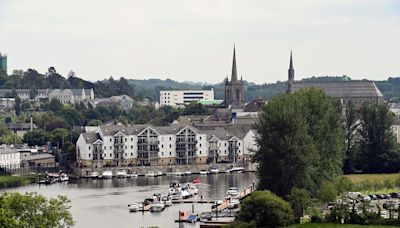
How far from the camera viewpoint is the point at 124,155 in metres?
56.2

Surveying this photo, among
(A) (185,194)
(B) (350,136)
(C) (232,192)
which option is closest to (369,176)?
(B) (350,136)

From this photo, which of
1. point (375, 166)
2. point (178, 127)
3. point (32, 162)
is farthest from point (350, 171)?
point (32, 162)

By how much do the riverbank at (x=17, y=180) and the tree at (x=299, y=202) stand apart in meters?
18.4

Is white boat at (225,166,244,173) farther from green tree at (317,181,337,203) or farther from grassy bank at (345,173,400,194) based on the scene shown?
green tree at (317,181,337,203)

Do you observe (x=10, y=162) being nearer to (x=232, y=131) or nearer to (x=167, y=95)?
(x=232, y=131)

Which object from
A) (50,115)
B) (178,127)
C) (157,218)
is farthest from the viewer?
(50,115)

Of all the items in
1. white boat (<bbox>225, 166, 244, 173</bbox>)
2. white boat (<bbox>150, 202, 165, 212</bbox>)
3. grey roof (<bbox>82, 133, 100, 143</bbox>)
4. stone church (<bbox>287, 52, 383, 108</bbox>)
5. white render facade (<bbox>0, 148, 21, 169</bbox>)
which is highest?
stone church (<bbox>287, 52, 383, 108</bbox>)

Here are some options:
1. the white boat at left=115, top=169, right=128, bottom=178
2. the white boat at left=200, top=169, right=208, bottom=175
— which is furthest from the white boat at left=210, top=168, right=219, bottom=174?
the white boat at left=115, top=169, right=128, bottom=178

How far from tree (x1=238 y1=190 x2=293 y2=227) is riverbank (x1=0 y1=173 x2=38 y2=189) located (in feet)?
62.4

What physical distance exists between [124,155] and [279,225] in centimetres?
2641

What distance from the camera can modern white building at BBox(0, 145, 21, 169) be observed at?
52594 millimetres

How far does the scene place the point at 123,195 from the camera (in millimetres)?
43688

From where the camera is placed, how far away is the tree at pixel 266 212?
30531mm

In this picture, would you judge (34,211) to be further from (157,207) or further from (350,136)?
(350,136)
